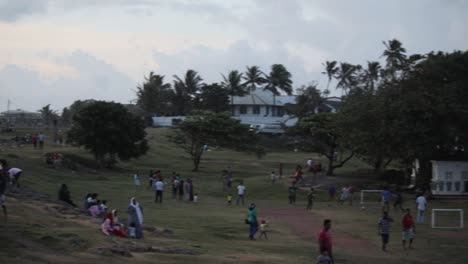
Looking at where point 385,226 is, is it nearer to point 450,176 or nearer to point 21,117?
point 450,176

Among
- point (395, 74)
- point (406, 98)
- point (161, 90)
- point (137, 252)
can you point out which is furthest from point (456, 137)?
point (161, 90)

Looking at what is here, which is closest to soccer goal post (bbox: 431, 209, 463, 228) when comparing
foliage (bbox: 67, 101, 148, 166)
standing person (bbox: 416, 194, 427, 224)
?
standing person (bbox: 416, 194, 427, 224)

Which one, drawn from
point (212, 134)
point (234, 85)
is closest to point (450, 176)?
point (212, 134)

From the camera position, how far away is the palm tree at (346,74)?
121125 millimetres

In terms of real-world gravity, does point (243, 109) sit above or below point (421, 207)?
above

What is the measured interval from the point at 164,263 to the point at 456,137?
117 ft

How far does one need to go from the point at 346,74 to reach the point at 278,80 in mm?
12215

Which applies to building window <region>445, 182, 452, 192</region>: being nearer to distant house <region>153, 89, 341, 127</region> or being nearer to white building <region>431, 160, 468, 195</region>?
white building <region>431, 160, 468, 195</region>

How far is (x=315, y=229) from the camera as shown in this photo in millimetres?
32844

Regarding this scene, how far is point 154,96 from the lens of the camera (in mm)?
123188

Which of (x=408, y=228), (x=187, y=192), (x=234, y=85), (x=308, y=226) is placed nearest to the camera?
(x=408, y=228)

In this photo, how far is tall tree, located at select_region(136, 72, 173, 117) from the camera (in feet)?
400

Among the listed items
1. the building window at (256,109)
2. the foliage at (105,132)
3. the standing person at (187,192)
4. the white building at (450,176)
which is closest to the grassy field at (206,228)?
the standing person at (187,192)

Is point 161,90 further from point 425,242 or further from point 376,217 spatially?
point 425,242
